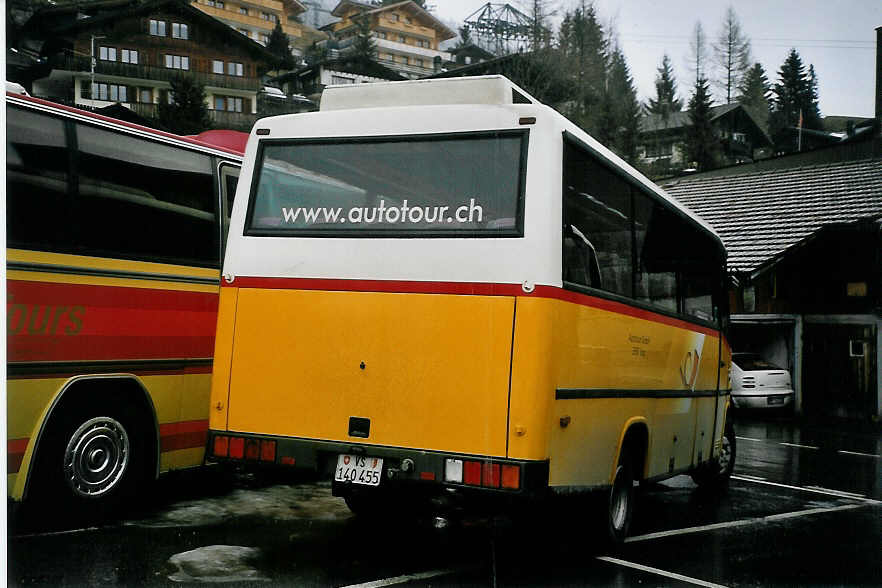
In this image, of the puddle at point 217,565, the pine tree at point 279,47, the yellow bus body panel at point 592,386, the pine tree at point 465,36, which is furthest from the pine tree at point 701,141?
the puddle at point 217,565

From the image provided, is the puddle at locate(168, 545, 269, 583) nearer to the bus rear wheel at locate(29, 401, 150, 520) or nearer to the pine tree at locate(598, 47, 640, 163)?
A: the bus rear wheel at locate(29, 401, 150, 520)

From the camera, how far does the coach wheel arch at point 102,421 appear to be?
22.1 ft

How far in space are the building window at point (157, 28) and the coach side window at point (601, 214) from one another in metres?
11.3

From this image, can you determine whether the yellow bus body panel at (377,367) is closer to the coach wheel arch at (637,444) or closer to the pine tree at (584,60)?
the coach wheel arch at (637,444)

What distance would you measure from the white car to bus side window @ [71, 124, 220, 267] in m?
17.9

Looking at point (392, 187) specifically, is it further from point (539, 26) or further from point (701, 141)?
point (701, 141)

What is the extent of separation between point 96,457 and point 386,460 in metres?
2.59

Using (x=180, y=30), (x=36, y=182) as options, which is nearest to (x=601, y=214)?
(x=36, y=182)

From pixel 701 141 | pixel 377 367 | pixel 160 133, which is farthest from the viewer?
pixel 701 141

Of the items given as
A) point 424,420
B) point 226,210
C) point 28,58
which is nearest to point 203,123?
point 28,58

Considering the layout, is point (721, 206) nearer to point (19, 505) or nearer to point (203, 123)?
point (203, 123)

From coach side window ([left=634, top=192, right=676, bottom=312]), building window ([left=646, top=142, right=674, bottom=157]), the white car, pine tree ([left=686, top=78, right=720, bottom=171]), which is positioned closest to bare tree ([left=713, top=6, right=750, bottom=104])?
coach side window ([left=634, top=192, right=676, bottom=312])

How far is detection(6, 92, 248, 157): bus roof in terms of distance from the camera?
655cm

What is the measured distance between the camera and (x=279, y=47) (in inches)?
786
